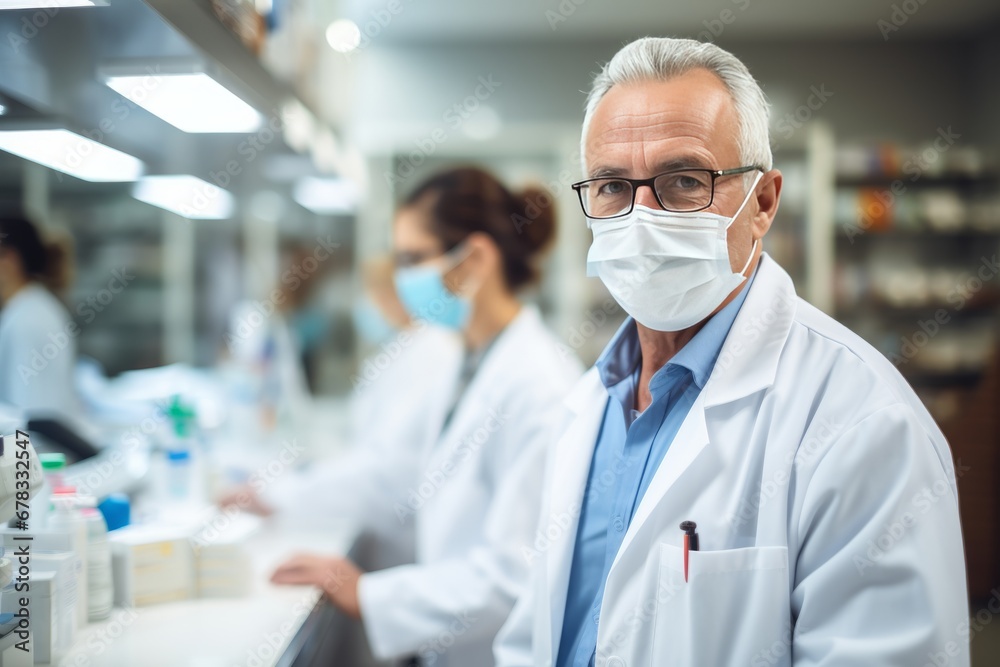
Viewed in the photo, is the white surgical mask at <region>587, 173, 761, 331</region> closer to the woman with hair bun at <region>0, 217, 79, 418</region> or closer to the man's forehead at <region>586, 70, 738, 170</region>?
the man's forehead at <region>586, 70, 738, 170</region>

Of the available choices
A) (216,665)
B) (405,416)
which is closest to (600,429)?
(216,665)

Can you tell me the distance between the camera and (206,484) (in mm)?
1991

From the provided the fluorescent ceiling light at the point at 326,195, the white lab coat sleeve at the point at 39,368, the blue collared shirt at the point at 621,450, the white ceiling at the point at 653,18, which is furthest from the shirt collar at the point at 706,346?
the white ceiling at the point at 653,18

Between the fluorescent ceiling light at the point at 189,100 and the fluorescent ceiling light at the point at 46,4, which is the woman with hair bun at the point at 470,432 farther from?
the fluorescent ceiling light at the point at 46,4

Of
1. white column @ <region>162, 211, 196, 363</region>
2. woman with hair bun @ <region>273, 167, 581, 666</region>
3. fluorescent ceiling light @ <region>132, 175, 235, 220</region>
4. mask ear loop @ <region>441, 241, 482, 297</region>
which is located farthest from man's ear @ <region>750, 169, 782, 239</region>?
white column @ <region>162, 211, 196, 363</region>

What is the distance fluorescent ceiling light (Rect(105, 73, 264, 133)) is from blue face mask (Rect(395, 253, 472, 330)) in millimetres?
580

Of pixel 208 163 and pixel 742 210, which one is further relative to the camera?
pixel 208 163

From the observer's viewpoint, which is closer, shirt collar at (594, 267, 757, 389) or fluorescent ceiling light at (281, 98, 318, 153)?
shirt collar at (594, 267, 757, 389)

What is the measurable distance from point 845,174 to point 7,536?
14.6 ft

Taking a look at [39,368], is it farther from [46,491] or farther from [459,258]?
[459,258]

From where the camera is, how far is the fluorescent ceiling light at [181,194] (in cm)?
248

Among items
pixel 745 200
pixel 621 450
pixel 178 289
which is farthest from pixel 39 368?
pixel 178 289

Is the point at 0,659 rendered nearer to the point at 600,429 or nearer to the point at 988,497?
the point at 600,429

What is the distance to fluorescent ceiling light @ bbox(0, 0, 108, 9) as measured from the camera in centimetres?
100
